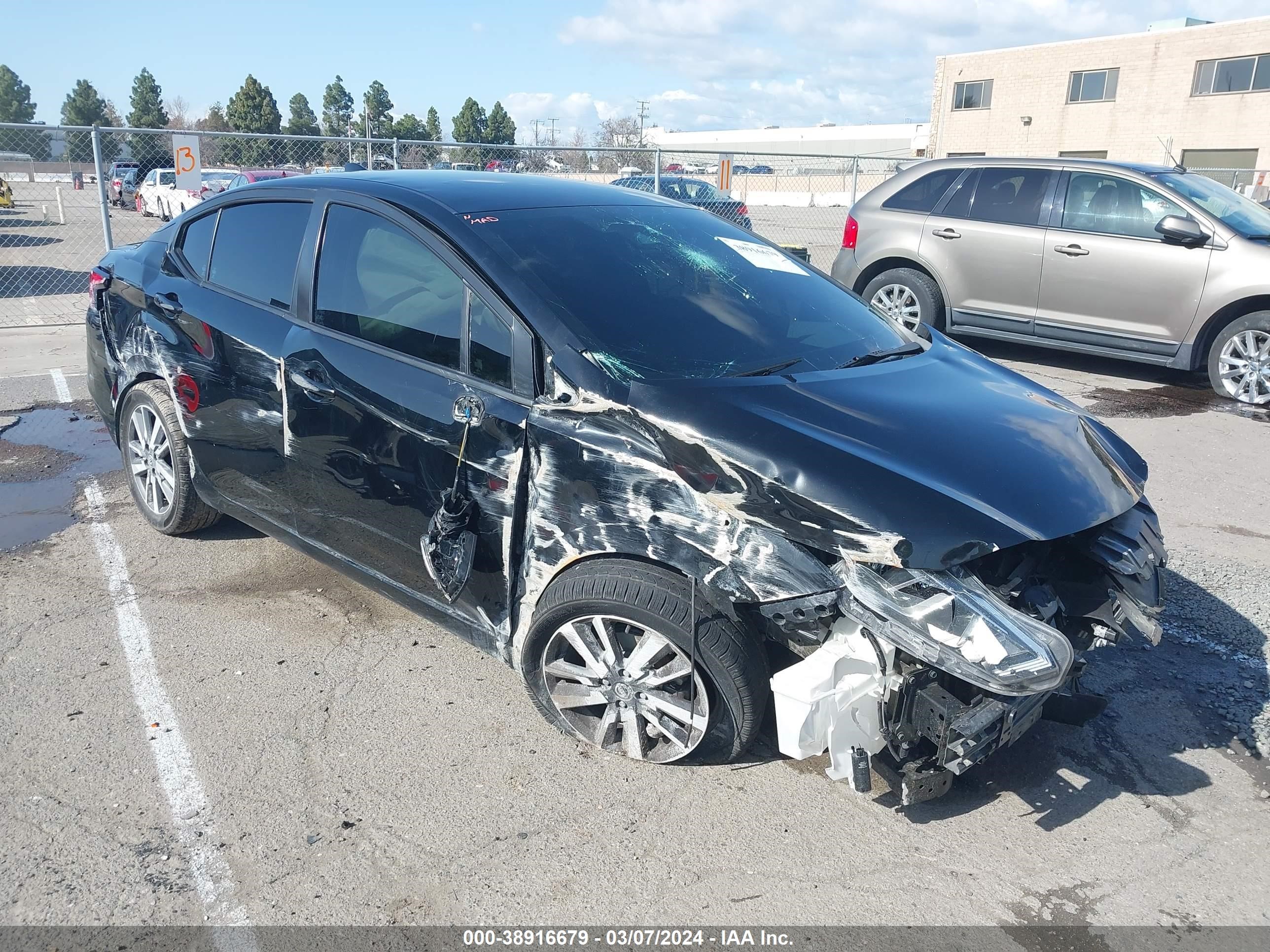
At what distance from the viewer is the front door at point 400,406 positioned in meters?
3.16

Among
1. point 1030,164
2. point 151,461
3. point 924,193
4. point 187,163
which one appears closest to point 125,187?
point 187,163

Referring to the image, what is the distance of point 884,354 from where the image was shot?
12.2 feet

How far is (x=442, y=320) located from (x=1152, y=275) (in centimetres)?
671

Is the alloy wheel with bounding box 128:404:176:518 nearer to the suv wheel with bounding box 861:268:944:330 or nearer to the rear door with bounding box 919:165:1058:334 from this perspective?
the suv wheel with bounding box 861:268:944:330

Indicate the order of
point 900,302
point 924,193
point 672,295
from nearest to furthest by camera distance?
point 672,295
point 924,193
point 900,302

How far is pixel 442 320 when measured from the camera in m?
3.33

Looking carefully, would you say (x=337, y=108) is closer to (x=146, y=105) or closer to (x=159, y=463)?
(x=146, y=105)

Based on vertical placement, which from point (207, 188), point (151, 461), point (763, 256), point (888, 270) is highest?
point (207, 188)

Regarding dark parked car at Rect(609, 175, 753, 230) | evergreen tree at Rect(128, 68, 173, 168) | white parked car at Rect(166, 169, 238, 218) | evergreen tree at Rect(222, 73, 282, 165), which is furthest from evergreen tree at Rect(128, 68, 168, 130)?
dark parked car at Rect(609, 175, 753, 230)

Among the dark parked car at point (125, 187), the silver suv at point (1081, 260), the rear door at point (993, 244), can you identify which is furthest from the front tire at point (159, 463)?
the dark parked car at point (125, 187)

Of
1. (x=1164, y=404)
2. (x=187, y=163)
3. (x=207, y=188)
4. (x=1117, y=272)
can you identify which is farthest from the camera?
(x=207, y=188)

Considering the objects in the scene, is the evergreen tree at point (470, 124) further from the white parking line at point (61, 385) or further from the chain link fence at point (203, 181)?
the white parking line at point (61, 385)

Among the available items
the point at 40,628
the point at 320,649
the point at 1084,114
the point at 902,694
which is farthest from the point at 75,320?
the point at 1084,114

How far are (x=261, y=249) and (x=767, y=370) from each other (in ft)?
7.47
